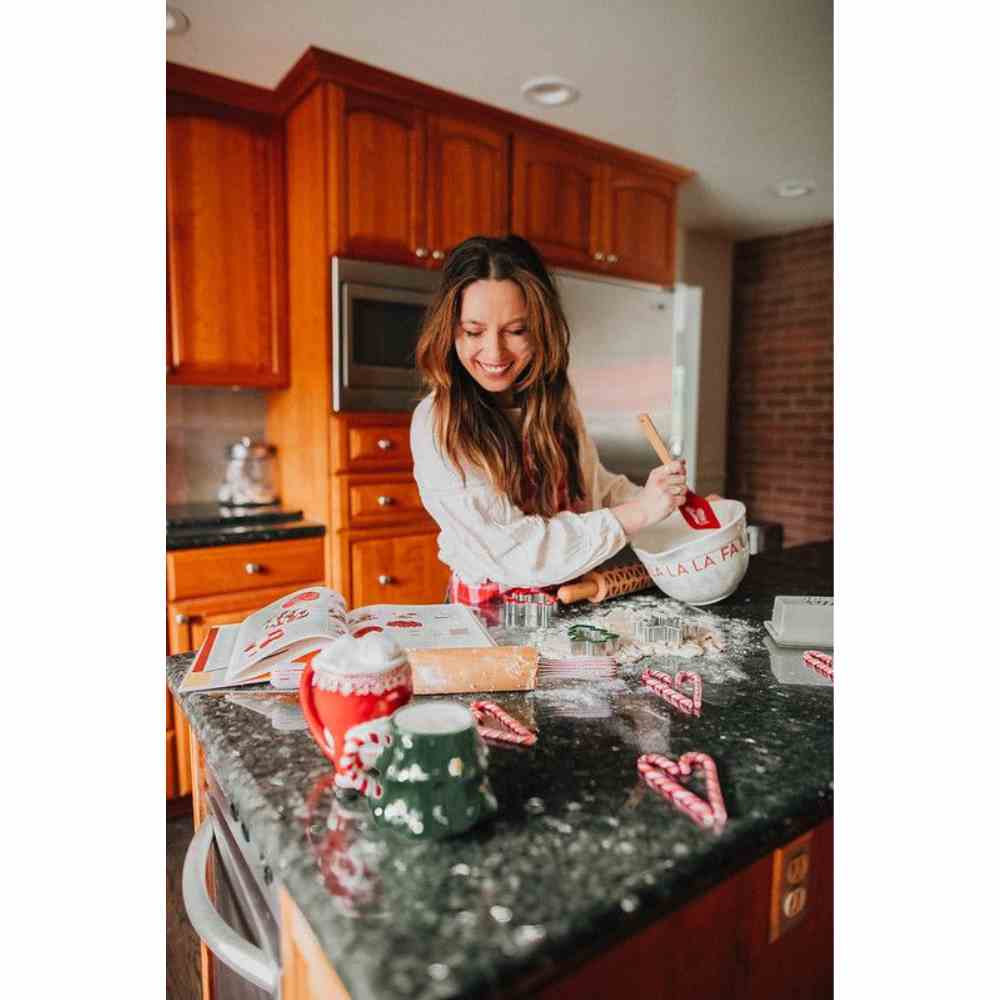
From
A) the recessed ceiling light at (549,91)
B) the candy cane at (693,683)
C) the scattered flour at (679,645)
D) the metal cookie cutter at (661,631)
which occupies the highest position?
the recessed ceiling light at (549,91)

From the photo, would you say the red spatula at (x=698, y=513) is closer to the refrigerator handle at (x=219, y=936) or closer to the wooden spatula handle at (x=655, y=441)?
the wooden spatula handle at (x=655, y=441)

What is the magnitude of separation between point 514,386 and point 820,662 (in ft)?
2.45

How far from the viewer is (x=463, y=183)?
7.55ft

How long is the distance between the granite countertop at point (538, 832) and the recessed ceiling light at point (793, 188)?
2.62m

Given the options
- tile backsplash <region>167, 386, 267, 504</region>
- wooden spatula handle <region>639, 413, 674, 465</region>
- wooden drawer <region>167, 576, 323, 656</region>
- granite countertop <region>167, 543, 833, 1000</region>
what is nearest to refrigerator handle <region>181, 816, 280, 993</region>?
granite countertop <region>167, 543, 833, 1000</region>

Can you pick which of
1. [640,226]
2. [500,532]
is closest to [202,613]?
[500,532]

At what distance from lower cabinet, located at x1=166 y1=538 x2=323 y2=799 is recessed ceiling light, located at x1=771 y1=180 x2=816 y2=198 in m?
2.34

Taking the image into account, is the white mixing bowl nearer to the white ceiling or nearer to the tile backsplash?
the white ceiling

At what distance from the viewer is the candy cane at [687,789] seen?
509 mm

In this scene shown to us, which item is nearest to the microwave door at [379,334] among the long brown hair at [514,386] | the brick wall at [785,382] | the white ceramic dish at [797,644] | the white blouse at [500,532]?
the long brown hair at [514,386]

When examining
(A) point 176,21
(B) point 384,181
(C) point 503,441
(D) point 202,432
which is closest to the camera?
(C) point 503,441

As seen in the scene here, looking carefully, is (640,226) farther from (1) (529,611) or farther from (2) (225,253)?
(1) (529,611)

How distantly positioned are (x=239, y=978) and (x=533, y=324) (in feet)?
3.27
